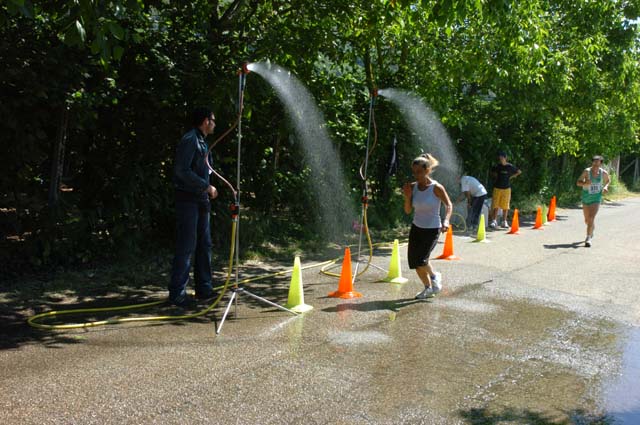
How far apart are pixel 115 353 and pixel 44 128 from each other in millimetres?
3635

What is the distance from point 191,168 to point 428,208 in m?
2.83

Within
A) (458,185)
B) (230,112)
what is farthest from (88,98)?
(458,185)

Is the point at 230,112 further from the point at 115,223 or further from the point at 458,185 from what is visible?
the point at 458,185

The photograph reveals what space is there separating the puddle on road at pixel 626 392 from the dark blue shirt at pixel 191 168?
4215 millimetres

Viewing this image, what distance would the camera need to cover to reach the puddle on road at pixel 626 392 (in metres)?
4.43

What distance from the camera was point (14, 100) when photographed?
7.07m

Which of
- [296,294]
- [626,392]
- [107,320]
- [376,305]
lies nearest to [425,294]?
[376,305]

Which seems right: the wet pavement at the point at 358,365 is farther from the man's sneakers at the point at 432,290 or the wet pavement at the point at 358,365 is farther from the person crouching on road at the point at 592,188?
the person crouching on road at the point at 592,188

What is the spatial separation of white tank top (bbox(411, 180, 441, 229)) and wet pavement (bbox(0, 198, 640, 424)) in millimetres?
926

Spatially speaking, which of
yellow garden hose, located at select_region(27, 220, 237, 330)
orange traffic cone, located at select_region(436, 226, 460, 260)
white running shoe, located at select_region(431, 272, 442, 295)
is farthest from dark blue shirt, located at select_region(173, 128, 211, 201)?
orange traffic cone, located at select_region(436, 226, 460, 260)

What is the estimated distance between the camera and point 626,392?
4.88m

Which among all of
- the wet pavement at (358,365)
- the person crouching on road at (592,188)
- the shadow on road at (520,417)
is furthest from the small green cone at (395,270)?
the person crouching on road at (592,188)

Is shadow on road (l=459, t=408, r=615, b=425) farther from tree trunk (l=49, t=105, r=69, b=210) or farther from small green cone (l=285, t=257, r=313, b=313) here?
tree trunk (l=49, t=105, r=69, b=210)

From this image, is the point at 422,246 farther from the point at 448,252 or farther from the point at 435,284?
the point at 448,252
